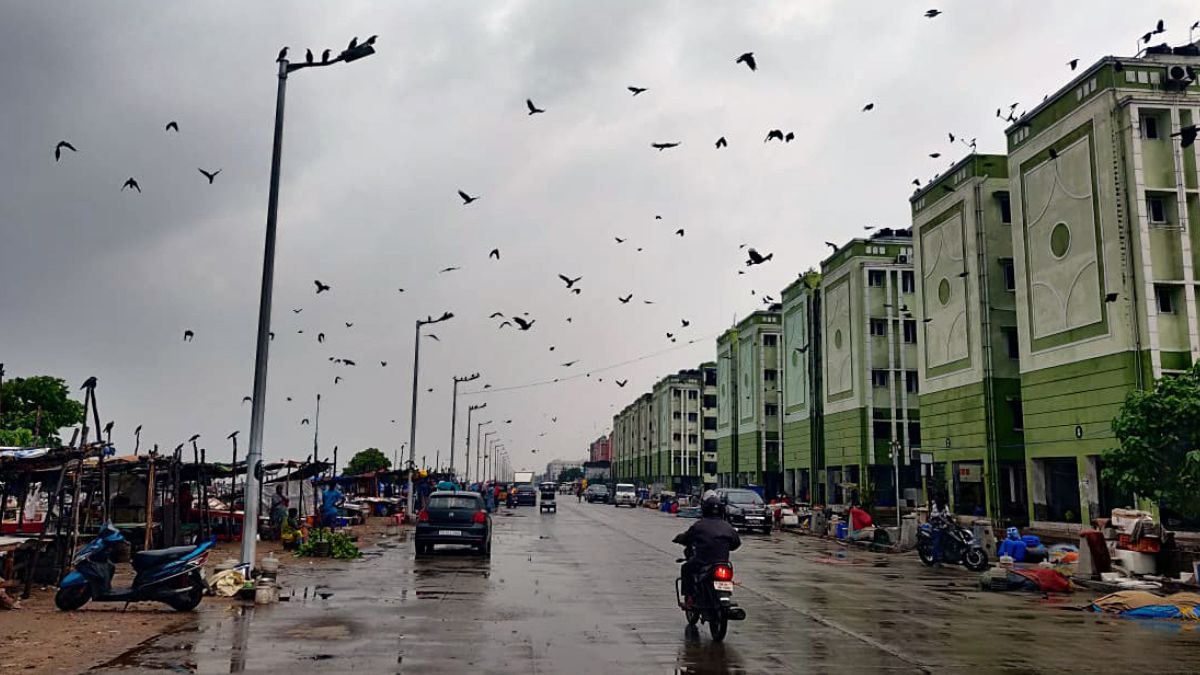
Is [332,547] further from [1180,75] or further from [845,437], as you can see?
[845,437]

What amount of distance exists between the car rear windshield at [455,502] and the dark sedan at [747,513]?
18.5 meters

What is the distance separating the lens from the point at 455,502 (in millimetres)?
24922

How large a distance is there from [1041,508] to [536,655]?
93.0 ft

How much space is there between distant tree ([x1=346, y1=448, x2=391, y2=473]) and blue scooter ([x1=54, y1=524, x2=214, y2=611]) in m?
86.1

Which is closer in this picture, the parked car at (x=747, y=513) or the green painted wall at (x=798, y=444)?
the parked car at (x=747, y=513)

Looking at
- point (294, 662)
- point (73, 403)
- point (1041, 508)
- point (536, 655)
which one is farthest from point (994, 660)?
point (73, 403)

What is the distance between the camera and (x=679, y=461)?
4936 inches

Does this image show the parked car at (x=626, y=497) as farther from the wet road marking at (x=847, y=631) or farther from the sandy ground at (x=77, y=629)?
the sandy ground at (x=77, y=629)

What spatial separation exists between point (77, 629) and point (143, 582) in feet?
5.33

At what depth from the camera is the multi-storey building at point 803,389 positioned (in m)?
60.4

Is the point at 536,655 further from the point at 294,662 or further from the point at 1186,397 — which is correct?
the point at 1186,397

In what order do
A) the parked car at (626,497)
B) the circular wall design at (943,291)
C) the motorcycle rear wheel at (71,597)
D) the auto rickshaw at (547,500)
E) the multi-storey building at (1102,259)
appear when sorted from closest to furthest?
the motorcycle rear wheel at (71,597) → the multi-storey building at (1102,259) → the circular wall design at (943,291) → the auto rickshaw at (547,500) → the parked car at (626,497)

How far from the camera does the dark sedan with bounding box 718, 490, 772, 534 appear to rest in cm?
4112

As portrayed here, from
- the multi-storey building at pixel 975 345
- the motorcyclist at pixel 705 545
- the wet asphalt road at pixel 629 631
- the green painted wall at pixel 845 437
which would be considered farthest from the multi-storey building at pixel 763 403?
the motorcyclist at pixel 705 545
